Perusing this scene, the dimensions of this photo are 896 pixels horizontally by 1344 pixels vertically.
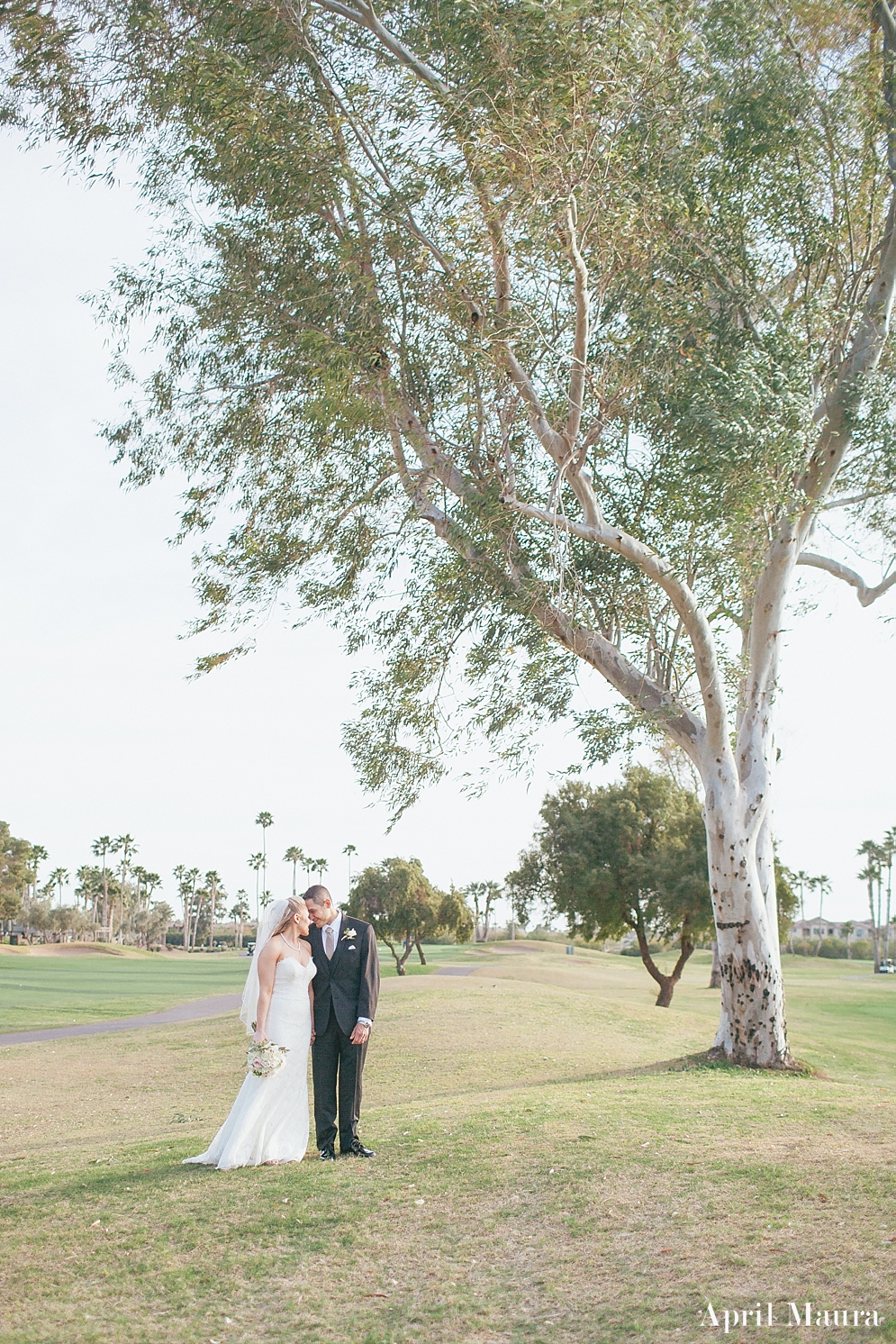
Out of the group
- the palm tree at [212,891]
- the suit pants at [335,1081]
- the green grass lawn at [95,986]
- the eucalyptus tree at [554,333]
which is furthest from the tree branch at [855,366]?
the palm tree at [212,891]

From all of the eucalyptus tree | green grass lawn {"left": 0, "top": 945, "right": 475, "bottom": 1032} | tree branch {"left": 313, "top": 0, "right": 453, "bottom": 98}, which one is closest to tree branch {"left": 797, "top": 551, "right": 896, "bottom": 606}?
the eucalyptus tree

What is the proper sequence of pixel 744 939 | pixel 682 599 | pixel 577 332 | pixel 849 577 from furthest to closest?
pixel 849 577
pixel 744 939
pixel 682 599
pixel 577 332

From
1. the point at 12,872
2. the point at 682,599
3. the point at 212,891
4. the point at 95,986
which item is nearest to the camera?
the point at 682,599

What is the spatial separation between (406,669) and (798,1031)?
19.6 meters

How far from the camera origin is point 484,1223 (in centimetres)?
663

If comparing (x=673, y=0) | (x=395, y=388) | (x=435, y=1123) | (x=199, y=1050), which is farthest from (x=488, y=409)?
(x=199, y=1050)

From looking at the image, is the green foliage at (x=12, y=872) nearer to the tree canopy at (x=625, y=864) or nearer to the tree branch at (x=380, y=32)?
the tree canopy at (x=625, y=864)

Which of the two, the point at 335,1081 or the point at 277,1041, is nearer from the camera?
the point at 277,1041

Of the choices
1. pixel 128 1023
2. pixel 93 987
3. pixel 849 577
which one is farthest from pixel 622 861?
pixel 93 987

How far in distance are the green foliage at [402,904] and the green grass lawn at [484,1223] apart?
35.0 m

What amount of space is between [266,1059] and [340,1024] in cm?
63

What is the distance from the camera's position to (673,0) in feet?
34.7

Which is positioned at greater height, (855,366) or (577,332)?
(855,366)

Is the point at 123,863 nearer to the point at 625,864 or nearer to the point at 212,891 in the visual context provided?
the point at 212,891
